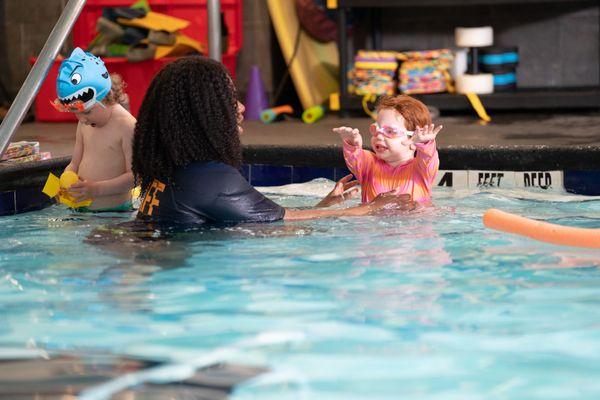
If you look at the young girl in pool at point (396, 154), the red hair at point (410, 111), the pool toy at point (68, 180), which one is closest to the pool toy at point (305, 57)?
the young girl in pool at point (396, 154)

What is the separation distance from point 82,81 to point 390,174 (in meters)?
1.41

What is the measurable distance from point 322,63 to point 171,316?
19.3 ft

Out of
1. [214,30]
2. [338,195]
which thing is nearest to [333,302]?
[338,195]

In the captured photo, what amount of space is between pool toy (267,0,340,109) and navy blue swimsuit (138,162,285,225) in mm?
4399

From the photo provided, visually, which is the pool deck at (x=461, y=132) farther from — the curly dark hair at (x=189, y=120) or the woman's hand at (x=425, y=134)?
the curly dark hair at (x=189, y=120)

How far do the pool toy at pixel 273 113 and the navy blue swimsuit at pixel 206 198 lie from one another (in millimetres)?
4063

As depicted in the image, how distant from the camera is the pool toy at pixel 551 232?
4.02 metres

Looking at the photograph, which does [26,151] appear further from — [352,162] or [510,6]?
[510,6]

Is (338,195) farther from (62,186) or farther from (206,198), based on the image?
(62,186)

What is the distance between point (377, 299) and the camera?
362cm

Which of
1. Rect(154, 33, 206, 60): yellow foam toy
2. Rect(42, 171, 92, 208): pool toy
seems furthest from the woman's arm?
Rect(154, 33, 206, 60): yellow foam toy

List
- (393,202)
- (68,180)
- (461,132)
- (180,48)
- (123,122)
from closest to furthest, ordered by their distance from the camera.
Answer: (393,202) → (68,180) → (123,122) → (461,132) → (180,48)

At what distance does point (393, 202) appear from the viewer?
4.85 meters

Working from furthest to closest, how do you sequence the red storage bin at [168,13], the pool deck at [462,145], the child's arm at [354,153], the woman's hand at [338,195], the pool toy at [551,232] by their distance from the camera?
1. the red storage bin at [168,13]
2. the pool deck at [462,145]
3. the child's arm at [354,153]
4. the woman's hand at [338,195]
5. the pool toy at [551,232]
